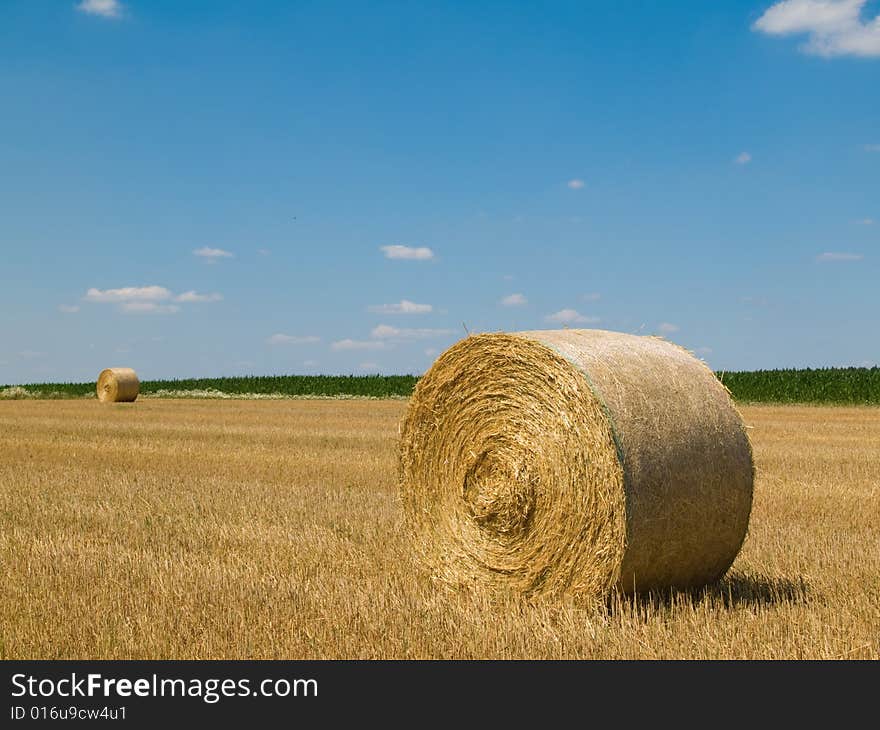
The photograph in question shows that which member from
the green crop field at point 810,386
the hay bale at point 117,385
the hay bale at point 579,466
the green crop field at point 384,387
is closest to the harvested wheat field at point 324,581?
the hay bale at point 579,466

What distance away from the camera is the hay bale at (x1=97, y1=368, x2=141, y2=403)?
36.8 meters

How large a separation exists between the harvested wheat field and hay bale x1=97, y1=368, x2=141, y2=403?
72.5 feet

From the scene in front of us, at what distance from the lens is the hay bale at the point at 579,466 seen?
6.60 metres

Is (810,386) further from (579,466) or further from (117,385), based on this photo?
(579,466)

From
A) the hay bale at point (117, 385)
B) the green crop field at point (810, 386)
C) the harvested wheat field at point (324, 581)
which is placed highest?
the hay bale at point (117, 385)

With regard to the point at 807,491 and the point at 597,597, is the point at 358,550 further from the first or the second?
the point at 807,491

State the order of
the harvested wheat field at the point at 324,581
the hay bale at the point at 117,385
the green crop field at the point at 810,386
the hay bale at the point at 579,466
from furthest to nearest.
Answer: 1. the green crop field at the point at 810,386
2. the hay bale at the point at 117,385
3. the hay bale at the point at 579,466
4. the harvested wheat field at the point at 324,581

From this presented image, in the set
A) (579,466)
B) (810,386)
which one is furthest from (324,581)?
(810,386)

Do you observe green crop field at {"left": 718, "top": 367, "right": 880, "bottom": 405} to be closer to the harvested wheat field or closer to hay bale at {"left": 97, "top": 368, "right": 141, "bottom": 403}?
hay bale at {"left": 97, "top": 368, "right": 141, "bottom": 403}

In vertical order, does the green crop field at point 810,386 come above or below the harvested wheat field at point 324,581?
above

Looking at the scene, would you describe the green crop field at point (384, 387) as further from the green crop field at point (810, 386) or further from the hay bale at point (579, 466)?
the hay bale at point (579, 466)

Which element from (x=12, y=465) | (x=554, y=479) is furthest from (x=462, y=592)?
(x=12, y=465)

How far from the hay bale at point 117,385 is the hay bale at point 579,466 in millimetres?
30909

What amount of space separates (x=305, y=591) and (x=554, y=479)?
191 centimetres
